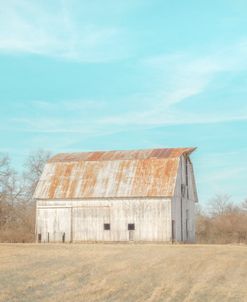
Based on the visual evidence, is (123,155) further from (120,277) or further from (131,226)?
(120,277)

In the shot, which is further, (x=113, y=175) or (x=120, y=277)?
(x=113, y=175)

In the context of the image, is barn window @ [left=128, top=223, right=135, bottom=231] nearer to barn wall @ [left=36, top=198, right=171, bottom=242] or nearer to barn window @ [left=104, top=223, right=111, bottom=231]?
barn wall @ [left=36, top=198, right=171, bottom=242]

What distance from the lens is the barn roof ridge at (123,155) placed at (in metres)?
47.4

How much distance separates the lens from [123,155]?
48844mm

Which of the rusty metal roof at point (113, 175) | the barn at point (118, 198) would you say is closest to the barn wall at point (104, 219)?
the barn at point (118, 198)

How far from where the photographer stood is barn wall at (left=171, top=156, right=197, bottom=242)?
45188mm

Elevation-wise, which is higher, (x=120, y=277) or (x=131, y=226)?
(x=131, y=226)

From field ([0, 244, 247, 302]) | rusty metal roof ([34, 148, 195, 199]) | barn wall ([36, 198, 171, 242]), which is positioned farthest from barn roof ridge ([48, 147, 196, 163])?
field ([0, 244, 247, 302])

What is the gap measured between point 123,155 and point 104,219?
6236mm

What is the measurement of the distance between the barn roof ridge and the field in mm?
19852

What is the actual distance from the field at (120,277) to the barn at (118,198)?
52.3 feet

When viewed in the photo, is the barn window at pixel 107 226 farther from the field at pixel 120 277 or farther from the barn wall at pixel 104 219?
the field at pixel 120 277

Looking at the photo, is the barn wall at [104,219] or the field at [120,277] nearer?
the field at [120,277]

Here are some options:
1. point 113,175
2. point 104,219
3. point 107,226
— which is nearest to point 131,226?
point 107,226
